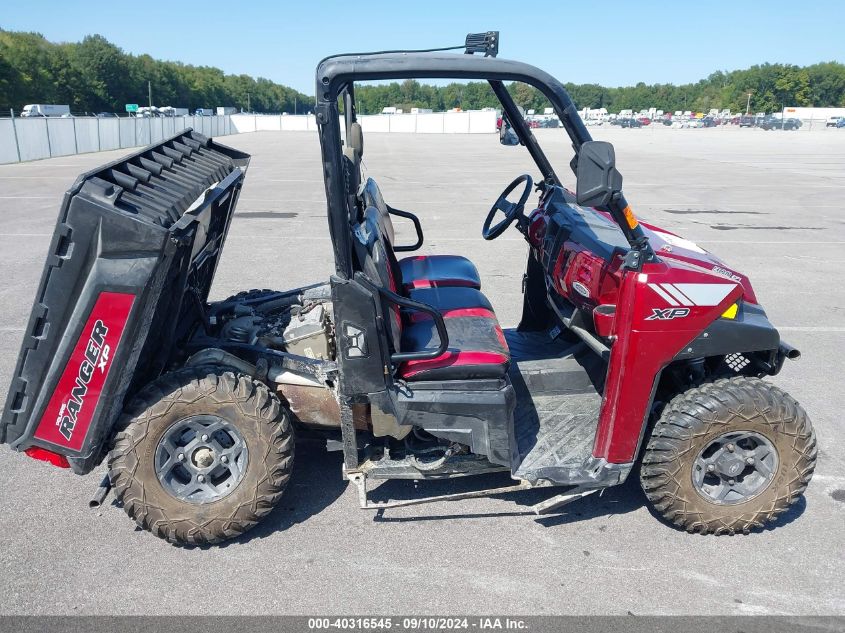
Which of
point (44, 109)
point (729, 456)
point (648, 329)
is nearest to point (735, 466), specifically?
point (729, 456)

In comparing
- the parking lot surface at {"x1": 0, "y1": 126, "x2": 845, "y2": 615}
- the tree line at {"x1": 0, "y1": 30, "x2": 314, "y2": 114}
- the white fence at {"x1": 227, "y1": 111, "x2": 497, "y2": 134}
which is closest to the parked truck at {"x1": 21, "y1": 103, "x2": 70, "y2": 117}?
the tree line at {"x1": 0, "y1": 30, "x2": 314, "y2": 114}

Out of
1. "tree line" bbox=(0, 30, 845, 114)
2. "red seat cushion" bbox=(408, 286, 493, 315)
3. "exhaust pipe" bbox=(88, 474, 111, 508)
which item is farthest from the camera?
"tree line" bbox=(0, 30, 845, 114)

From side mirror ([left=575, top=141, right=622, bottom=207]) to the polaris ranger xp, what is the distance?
0.01 meters

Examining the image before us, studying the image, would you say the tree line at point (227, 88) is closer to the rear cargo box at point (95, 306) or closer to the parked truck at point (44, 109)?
the parked truck at point (44, 109)

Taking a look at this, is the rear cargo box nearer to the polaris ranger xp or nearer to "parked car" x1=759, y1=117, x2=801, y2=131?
the polaris ranger xp

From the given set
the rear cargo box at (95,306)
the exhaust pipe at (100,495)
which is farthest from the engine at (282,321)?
the exhaust pipe at (100,495)

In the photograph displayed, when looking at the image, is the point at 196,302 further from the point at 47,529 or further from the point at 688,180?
the point at 688,180

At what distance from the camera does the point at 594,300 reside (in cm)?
351

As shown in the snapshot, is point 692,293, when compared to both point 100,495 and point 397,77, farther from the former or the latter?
point 100,495

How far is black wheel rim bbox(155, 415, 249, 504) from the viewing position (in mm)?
3256

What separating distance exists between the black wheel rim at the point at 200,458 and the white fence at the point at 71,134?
71.9 feet

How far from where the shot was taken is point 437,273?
14.9ft

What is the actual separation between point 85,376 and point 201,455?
2.16 feet

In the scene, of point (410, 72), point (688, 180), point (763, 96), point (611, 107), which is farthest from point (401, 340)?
point (611, 107)
